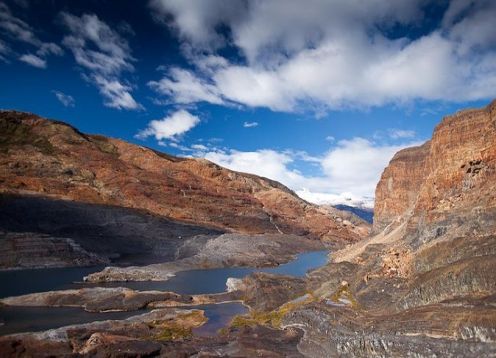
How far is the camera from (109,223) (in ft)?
387

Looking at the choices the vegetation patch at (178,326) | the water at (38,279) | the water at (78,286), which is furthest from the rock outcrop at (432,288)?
the water at (38,279)

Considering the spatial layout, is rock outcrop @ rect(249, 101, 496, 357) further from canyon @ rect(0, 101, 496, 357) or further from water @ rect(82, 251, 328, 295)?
water @ rect(82, 251, 328, 295)

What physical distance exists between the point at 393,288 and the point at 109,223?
320ft

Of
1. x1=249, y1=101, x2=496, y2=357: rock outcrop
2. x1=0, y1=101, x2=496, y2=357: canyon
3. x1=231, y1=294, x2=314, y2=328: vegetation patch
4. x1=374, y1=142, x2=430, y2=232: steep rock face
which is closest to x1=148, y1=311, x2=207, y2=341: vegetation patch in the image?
x1=0, y1=101, x2=496, y2=357: canyon

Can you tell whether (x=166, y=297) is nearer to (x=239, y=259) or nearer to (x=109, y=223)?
(x=239, y=259)

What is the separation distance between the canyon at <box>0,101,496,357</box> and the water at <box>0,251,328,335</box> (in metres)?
2.30

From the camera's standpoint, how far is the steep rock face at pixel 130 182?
13600 centimetres

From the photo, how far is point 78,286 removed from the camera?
65.9 meters

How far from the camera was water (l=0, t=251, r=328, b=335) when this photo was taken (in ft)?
138

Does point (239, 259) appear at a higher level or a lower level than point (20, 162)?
lower

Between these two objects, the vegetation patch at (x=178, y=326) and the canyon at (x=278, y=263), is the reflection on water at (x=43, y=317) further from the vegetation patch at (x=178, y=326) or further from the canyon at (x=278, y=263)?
the vegetation patch at (x=178, y=326)

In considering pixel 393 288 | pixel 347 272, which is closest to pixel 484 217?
pixel 393 288

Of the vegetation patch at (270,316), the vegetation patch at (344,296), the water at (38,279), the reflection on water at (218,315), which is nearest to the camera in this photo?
the vegetation patch at (344,296)

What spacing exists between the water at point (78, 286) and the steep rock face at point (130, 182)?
4855 centimetres
